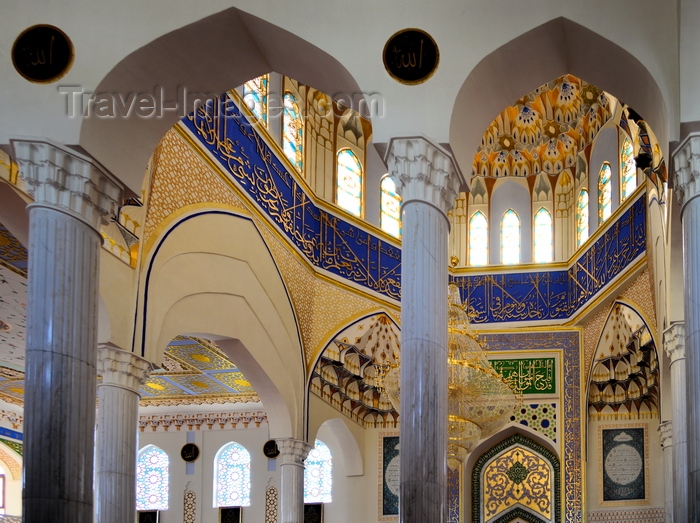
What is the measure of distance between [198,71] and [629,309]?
9087mm

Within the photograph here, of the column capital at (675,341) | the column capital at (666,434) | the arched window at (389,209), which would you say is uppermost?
the arched window at (389,209)

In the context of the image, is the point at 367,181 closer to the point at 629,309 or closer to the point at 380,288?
the point at 380,288

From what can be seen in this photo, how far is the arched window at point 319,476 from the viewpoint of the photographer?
1691 centimetres

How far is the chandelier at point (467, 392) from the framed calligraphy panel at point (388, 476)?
4.40 meters

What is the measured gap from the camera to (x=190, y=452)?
17.1m

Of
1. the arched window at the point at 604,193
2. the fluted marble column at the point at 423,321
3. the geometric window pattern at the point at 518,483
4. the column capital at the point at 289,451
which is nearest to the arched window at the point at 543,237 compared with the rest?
the arched window at the point at 604,193

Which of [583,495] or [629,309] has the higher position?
[629,309]

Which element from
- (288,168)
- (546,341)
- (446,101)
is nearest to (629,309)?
(546,341)

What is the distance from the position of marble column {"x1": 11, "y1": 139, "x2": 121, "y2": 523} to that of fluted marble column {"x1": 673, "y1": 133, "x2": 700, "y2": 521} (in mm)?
3027

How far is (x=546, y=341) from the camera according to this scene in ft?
51.4

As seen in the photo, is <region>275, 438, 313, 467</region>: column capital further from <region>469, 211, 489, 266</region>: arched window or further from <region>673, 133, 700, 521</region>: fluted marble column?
<region>673, 133, 700, 521</region>: fluted marble column

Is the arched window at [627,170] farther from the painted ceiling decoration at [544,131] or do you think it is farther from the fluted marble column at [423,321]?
the fluted marble column at [423,321]

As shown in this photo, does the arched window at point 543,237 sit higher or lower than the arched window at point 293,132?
lower

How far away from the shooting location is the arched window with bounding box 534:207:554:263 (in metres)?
16.4
